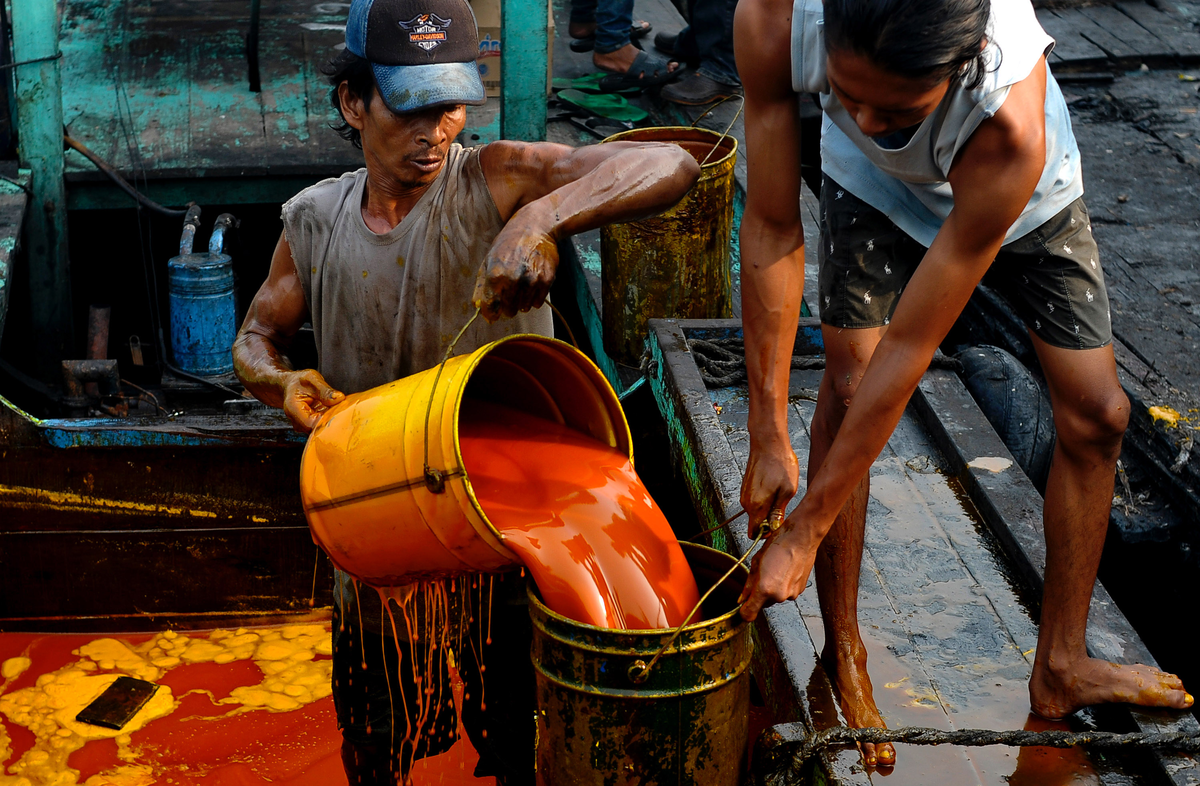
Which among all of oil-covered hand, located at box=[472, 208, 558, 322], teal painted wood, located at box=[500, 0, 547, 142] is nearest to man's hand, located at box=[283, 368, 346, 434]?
oil-covered hand, located at box=[472, 208, 558, 322]

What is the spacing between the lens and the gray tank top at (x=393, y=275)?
9.80 ft

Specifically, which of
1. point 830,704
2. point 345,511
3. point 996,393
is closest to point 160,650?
point 345,511

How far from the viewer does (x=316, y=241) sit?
308 centimetres

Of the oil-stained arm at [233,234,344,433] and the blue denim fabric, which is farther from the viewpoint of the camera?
the blue denim fabric

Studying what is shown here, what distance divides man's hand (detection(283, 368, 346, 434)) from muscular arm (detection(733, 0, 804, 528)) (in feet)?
3.28

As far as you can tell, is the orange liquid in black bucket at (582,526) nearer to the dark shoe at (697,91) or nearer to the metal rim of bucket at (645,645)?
the metal rim of bucket at (645,645)

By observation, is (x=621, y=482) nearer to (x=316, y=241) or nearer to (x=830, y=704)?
(x=830, y=704)

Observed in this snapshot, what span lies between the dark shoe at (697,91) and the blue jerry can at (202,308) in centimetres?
300

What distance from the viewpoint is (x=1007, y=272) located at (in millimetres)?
2508

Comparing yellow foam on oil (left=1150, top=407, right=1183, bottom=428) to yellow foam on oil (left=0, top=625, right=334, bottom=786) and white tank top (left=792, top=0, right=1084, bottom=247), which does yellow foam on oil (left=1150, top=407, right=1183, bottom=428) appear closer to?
white tank top (left=792, top=0, right=1084, bottom=247)

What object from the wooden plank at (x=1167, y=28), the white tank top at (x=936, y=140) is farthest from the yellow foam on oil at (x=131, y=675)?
the wooden plank at (x=1167, y=28)

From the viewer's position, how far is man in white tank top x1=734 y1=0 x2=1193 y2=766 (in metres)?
1.99

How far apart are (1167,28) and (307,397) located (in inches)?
328

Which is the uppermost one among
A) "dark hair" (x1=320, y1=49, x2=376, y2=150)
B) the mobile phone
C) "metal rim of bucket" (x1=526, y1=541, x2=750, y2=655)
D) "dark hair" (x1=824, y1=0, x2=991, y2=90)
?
"dark hair" (x1=824, y1=0, x2=991, y2=90)
